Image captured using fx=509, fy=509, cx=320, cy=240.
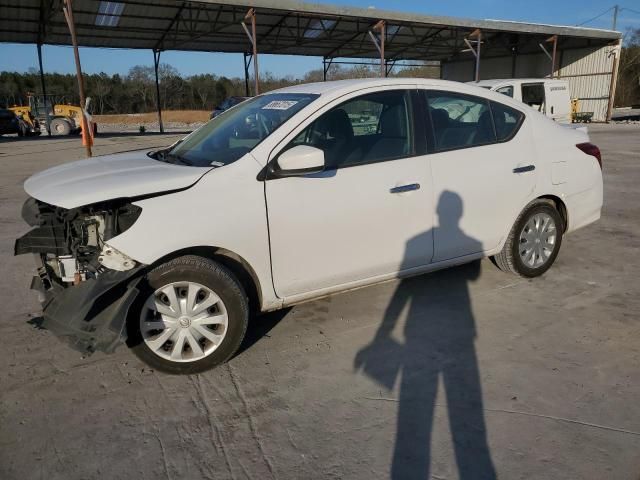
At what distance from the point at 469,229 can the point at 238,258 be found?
192cm

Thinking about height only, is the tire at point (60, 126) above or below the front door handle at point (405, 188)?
above

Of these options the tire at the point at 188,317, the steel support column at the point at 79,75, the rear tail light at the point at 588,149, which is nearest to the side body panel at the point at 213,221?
the tire at the point at 188,317

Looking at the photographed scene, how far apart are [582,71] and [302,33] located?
57.3 feet

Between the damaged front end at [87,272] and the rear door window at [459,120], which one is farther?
the rear door window at [459,120]

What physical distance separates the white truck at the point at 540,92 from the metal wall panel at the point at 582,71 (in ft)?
60.1

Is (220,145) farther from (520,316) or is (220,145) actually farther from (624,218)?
(624,218)

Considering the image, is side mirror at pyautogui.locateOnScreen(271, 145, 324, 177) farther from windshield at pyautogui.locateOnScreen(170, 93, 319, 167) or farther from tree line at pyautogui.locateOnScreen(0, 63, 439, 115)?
tree line at pyautogui.locateOnScreen(0, 63, 439, 115)

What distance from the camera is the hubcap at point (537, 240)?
453 cm

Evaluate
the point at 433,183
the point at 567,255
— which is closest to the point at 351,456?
the point at 433,183

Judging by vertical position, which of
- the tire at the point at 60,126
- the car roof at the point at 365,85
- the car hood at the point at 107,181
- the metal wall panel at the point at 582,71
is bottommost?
the car hood at the point at 107,181

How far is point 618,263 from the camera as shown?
17.1 ft

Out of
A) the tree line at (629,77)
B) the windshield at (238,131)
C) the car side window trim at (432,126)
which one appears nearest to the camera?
the windshield at (238,131)

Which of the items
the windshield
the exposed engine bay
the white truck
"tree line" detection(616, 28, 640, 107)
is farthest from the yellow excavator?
"tree line" detection(616, 28, 640, 107)

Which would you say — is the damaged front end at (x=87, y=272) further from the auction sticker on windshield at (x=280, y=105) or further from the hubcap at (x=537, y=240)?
the hubcap at (x=537, y=240)
